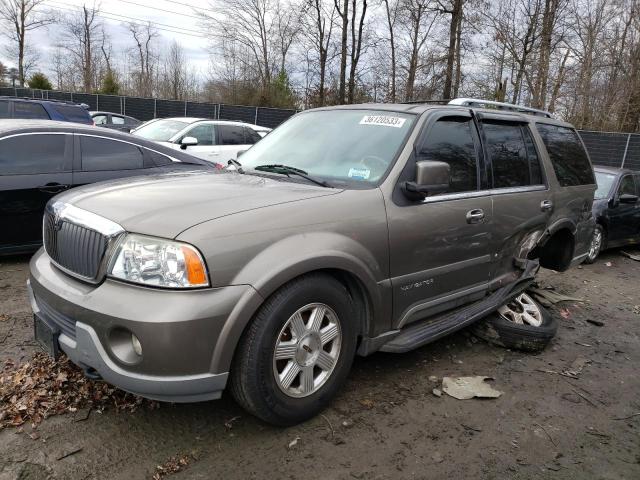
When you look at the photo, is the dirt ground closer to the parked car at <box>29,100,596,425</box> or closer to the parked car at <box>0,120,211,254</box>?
the parked car at <box>29,100,596,425</box>

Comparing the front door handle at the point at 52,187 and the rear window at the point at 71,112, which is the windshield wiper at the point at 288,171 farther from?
the rear window at the point at 71,112

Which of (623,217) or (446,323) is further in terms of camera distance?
(623,217)

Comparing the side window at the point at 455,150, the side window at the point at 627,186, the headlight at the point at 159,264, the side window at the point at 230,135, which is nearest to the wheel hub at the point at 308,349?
the headlight at the point at 159,264

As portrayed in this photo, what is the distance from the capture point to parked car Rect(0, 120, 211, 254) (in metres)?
5.11

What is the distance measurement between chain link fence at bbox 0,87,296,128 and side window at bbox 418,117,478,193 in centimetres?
1981

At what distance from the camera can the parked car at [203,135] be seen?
420 inches

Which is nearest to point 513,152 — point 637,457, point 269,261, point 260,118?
point 637,457

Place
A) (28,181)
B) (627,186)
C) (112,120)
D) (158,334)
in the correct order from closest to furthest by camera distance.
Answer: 1. (158,334)
2. (28,181)
3. (627,186)
4. (112,120)

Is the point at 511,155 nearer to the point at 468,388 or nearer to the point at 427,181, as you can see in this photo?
the point at 427,181

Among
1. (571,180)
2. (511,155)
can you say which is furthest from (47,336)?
(571,180)

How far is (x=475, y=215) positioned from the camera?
3664mm

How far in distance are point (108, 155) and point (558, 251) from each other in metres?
4.99

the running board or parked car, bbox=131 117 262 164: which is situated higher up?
parked car, bbox=131 117 262 164

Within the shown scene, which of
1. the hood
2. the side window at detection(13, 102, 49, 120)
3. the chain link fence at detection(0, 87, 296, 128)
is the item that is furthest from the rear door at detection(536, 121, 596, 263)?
the chain link fence at detection(0, 87, 296, 128)
